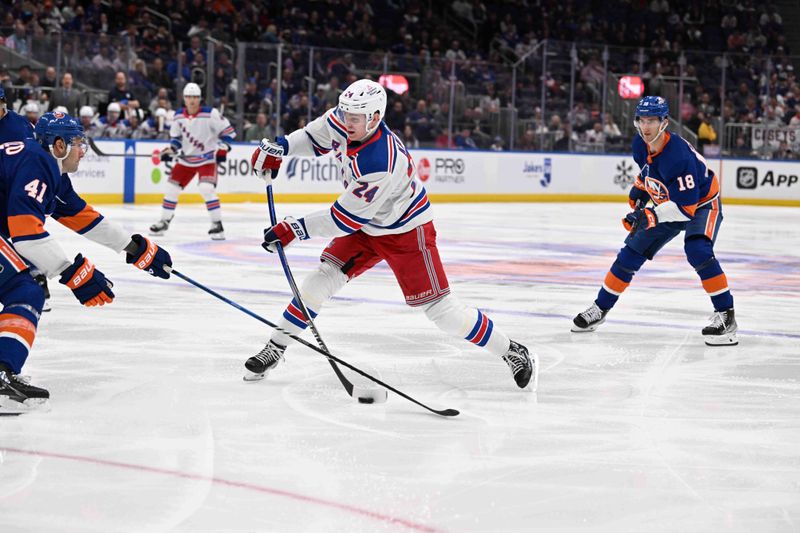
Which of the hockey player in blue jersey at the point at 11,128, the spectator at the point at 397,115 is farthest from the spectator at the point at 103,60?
the hockey player in blue jersey at the point at 11,128

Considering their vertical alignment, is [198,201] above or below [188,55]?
below

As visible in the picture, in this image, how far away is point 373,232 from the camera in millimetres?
4211

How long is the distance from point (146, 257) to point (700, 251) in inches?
112

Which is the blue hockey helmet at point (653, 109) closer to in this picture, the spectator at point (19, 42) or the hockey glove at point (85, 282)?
the hockey glove at point (85, 282)

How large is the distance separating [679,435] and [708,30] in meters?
21.5

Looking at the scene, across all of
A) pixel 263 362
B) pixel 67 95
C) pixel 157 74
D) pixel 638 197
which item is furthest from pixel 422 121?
pixel 263 362

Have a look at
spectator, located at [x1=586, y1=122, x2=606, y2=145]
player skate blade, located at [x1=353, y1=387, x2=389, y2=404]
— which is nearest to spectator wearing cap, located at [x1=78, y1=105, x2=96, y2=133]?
spectator, located at [x1=586, y1=122, x2=606, y2=145]

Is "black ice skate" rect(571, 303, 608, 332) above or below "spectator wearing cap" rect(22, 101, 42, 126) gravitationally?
below

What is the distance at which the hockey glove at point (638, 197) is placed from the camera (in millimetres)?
5844

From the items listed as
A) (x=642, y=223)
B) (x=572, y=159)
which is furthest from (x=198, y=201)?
(x=642, y=223)

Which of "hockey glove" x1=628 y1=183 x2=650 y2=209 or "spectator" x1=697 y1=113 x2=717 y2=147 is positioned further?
"spectator" x1=697 y1=113 x2=717 y2=147

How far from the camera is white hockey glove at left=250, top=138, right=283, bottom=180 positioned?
4.37 metres

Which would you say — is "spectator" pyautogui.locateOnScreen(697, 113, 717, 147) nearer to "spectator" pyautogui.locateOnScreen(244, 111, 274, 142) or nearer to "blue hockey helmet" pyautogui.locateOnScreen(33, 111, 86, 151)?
"spectator" pyautogui.locateOnScreen(244, 111, 274, 142)

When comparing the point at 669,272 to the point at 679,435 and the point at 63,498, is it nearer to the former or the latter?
the point at 679,435
